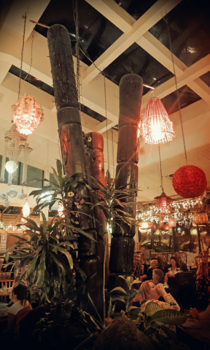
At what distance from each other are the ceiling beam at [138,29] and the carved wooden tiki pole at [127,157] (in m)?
0.82

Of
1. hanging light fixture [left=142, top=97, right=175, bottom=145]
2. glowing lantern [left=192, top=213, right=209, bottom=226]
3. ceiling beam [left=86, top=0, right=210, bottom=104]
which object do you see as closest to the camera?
hanging light fixture [left=142, top=97, right=175, bottom=145]

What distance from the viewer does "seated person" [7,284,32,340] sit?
244cm

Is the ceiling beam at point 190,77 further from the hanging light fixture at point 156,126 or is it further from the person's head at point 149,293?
the person's head at point 149,293

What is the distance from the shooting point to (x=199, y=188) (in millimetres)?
3074

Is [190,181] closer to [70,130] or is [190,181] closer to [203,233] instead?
[70,130]

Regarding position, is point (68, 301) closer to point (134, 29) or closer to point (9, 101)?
point (134, 29)

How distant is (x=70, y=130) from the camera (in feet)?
7.35

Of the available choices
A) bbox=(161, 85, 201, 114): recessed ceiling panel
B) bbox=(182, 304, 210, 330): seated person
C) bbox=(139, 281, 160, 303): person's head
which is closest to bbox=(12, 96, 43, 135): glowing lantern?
bbox=(139, 281, 160, 303): person's head

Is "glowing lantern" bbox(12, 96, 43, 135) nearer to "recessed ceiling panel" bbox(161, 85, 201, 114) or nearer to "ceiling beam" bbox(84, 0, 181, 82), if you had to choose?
"ceiling beam" bbox(84, 0, 181, 82)

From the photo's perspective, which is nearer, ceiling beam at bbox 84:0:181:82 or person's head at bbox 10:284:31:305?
person's head at bbox 10:284:31:305

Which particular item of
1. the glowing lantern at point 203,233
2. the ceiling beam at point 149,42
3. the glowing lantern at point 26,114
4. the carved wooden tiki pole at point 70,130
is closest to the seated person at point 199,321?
the carved wooden tiki pole at point 70,130

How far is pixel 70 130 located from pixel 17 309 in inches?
83.8

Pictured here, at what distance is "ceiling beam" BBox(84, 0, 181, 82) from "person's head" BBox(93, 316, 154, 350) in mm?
2986

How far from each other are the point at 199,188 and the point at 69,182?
1921 mm
